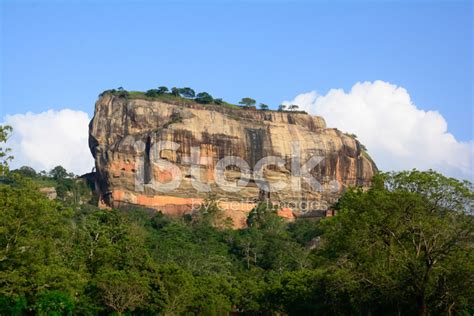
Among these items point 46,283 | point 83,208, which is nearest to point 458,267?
point 46,283

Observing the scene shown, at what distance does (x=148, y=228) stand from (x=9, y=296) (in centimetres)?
5728

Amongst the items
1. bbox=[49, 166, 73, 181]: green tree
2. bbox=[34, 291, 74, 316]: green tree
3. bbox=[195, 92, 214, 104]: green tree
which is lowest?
bbox=[34, 291, 74, 316]: green tree

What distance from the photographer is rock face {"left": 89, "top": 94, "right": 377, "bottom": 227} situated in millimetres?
98062

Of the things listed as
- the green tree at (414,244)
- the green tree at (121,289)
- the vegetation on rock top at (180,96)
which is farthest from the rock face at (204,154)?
the green tree at (414,244)

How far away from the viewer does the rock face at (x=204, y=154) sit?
9806cm

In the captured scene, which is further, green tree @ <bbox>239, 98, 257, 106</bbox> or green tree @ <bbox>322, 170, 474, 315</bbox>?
green tree @ <bbox>239, 98, 257, 106</bbox>

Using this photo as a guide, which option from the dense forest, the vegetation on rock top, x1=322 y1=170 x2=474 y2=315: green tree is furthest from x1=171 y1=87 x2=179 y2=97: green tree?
x1=322 y1=170 x2=474 y2=315: green tree

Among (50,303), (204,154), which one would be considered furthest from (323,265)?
(204,154)

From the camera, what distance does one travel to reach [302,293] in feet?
155

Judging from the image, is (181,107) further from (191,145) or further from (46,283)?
(46,283)

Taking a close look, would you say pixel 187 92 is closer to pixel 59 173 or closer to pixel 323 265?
pixel 59 173

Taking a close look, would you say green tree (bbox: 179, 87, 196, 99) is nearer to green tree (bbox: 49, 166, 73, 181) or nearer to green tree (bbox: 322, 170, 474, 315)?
Result: green tree (bbox: 49, 166, 73, 181)

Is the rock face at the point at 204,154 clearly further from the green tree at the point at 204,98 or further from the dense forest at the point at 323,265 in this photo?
the dense forest at the point at 323,265

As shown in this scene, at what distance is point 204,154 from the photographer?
328ft
